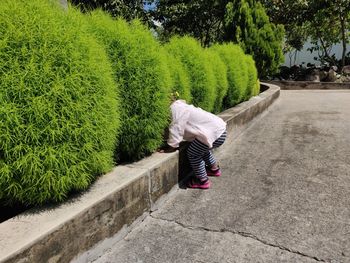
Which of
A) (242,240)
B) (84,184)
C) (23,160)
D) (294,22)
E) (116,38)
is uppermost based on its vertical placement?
(294,22)

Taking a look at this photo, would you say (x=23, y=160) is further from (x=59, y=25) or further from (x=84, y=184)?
(x=59, y=25)

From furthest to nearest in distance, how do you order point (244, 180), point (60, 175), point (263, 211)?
point (244, 180) → point (263, 211) → point (60, 175)

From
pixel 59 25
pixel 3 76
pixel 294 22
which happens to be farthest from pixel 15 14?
pixel 294 22

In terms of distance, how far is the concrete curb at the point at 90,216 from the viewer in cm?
206

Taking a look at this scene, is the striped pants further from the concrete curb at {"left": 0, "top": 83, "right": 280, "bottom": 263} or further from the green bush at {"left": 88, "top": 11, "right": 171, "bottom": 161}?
the green bush at {"left": 88, "top": 11, "right": 171, "bottom": 161}

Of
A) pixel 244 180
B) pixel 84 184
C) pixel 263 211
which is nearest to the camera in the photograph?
pixel 84 184

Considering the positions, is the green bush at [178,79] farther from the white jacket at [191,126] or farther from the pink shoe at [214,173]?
the pink shoe at [214,173]

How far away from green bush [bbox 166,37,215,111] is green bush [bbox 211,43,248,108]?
153cm

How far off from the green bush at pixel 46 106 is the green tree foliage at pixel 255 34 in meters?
7.84

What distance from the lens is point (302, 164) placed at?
4.53 metres

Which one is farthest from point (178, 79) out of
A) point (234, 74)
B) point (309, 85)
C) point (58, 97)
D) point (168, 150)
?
point (309, 85)

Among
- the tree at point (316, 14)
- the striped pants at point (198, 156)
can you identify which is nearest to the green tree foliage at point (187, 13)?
the tree at point (316, 14)

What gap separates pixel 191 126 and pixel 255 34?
6898mm

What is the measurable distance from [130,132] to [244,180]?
1.46m
